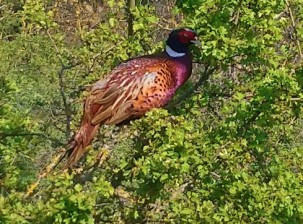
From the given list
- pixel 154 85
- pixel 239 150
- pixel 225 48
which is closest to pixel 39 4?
pixel 154 85

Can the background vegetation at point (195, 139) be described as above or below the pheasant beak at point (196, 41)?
below

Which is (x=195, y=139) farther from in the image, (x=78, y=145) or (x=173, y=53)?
(x=173, y=53)

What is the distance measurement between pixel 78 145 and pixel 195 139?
535mm

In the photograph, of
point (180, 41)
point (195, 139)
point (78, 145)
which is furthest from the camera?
point (180, 41)

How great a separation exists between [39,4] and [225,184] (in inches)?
41.2

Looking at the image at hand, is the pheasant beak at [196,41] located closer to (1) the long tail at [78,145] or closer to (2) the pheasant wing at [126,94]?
(2) the pheasant wing at [126,94]

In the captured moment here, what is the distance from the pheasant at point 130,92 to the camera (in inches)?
116

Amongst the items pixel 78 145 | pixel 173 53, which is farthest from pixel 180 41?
pixel 78 145

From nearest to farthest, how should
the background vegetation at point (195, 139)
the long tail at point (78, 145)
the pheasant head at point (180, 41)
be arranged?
1. the background vegetation at point (195, 139)
2. the long tail at point (78, 145)
3. the pheasant head at point (180, 41)

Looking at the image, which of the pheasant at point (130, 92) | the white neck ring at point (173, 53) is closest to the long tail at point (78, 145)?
the pheasant at point (130, 92)

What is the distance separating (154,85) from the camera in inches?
119

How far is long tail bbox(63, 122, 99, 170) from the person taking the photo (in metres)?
2.87

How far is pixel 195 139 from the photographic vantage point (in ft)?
8.35

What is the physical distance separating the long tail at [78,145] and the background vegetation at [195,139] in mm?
39
